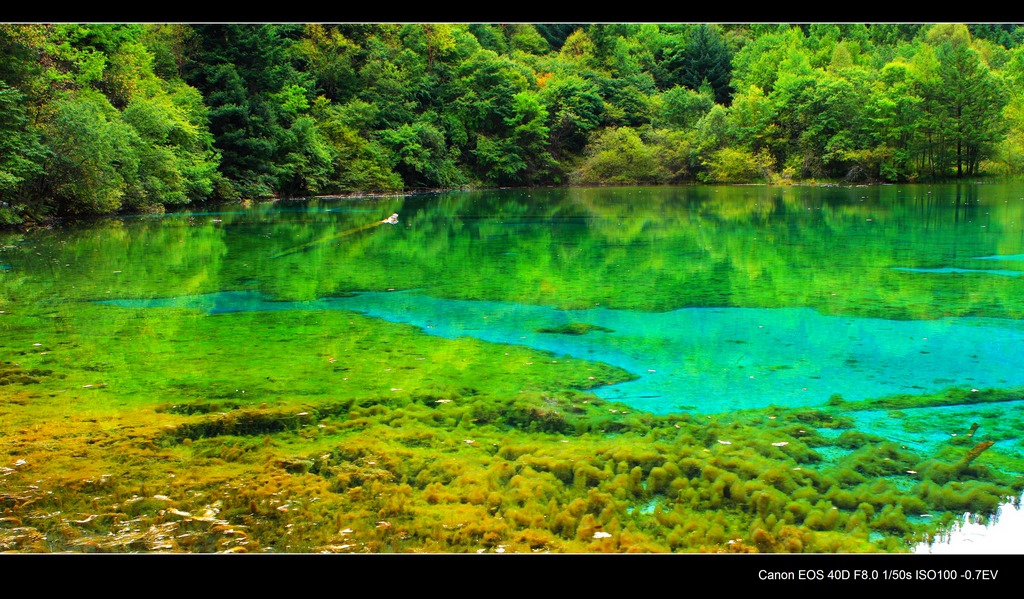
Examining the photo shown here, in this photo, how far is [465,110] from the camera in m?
45.8

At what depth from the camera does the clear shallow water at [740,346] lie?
5695 mm

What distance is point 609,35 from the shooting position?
5659cm

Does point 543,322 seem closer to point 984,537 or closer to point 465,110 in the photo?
point 984,537

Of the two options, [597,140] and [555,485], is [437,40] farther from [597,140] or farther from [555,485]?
[555,485]

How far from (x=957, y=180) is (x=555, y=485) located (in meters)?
41.9

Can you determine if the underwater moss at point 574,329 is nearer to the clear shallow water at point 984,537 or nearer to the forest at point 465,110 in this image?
the clear shallow water at point 984,537

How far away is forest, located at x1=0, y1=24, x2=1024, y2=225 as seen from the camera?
2059 cm

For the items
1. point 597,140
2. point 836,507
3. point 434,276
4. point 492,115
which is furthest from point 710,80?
point 836,507

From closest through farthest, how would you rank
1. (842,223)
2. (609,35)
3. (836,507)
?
(836,507) → (842,223) → (609,35)

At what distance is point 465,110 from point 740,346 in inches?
1598

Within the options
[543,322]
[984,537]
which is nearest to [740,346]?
[543,322]

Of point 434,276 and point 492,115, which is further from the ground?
point 492,115

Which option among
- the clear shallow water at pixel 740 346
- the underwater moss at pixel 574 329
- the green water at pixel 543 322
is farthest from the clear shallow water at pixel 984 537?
the underwater moss at pixel 574 329

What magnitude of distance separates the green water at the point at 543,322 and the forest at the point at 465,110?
4.91m
